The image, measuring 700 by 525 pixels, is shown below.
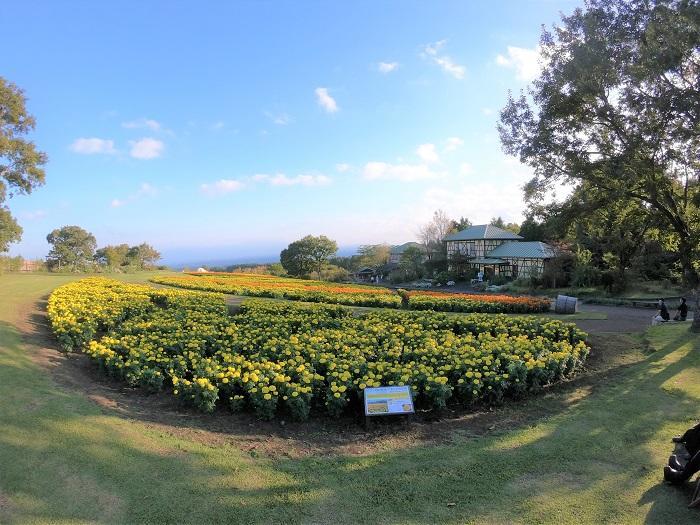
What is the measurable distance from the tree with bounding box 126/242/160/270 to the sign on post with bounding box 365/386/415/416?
48.3 m

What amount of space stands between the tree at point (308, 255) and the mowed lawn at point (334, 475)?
39.1 m

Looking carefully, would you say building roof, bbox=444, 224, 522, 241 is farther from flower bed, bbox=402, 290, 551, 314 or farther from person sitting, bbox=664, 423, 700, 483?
person sitting, bbox=664, 423, 700, 483

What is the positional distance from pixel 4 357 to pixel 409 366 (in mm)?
6130

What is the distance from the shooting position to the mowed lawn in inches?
130

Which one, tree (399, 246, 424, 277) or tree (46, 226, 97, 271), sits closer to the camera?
tree (46, 226, 97, 271)

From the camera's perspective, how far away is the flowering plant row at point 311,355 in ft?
17.5

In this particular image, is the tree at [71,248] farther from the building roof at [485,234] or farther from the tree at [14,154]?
the building roof at [485,234]

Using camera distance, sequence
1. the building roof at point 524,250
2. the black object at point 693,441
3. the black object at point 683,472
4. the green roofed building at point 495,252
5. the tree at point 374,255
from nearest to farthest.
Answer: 1. the black object at point 683,472
2. the black object at point 693,441
3. the building roof at point 524,250
4. the green roofed building at point 495,252
5. the tree at point 374,255

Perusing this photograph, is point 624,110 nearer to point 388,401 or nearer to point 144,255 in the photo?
point 388,401

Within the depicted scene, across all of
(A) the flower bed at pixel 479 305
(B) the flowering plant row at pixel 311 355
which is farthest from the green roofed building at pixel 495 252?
(B) the flowering plant row at pixel 311 355

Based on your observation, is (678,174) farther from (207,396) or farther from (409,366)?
(207,396)

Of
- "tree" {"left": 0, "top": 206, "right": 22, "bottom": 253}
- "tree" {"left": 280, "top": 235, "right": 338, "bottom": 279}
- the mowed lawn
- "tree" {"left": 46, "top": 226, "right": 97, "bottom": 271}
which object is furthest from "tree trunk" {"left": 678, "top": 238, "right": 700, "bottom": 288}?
"tree" {"left": 46, "top": 226, "right": 97, "bottom": 271}

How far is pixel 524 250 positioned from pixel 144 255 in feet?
135

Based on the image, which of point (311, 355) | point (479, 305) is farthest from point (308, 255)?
point (311, 355)
